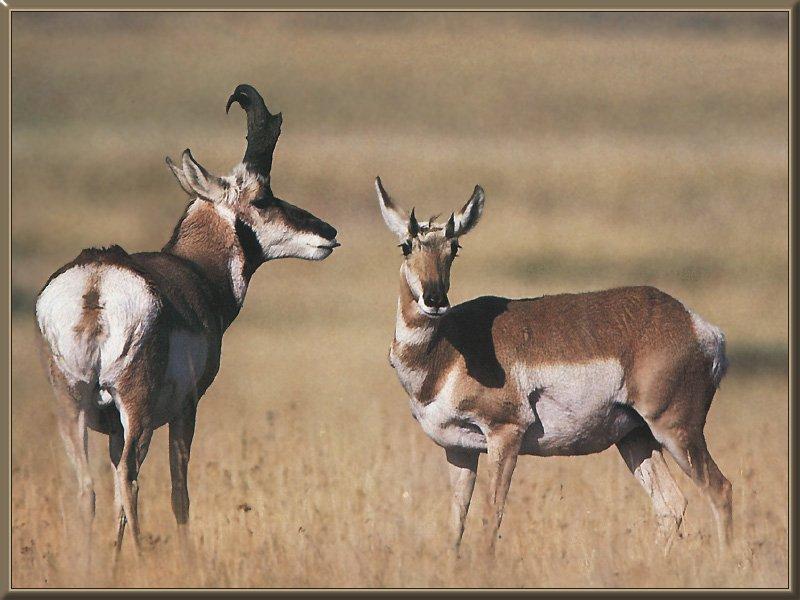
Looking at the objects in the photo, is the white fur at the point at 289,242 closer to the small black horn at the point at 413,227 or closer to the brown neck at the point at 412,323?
the brown neck at the point at 412,323

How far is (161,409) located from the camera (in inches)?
374

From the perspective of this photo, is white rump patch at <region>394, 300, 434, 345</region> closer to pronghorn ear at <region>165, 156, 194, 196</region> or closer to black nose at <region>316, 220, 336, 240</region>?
A: black nose at <region>316, 220, 336, 240</region>

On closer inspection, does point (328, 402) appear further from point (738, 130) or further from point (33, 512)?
point (738, 130)

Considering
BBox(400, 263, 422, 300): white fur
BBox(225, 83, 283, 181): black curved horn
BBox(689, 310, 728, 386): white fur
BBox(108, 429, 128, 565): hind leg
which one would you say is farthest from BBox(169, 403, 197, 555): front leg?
BBox(689, 310, 728, 386): white fur

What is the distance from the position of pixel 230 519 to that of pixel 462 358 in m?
1.91

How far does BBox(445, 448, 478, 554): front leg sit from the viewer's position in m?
10.3

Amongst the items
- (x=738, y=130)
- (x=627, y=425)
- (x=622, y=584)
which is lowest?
(x=622, y=584)

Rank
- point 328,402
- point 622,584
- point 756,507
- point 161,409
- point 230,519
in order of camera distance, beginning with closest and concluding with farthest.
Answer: point 622,584
point 161,409
point 230,519
point 756,507
point 328,402

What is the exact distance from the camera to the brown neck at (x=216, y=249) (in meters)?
10.8

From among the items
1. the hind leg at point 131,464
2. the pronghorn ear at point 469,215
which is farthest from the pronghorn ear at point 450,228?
the hind leg at point 131,464

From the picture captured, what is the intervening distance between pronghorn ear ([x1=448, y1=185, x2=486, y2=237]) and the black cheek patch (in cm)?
167

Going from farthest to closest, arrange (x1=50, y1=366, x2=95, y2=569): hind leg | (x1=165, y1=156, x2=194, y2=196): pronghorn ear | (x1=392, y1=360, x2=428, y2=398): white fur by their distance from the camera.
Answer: (x1=165, y1=156, x2=194, y2=196): pronghorn ear, (x1=392, y1=360, x2=428, y2=398): white fur, (x1=50, y1=366, x2=95, y2=569): hind leg

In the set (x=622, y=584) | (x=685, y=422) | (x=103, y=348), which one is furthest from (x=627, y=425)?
(x=103, y=348)

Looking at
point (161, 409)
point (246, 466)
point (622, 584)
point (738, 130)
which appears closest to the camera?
point (622, 584)
